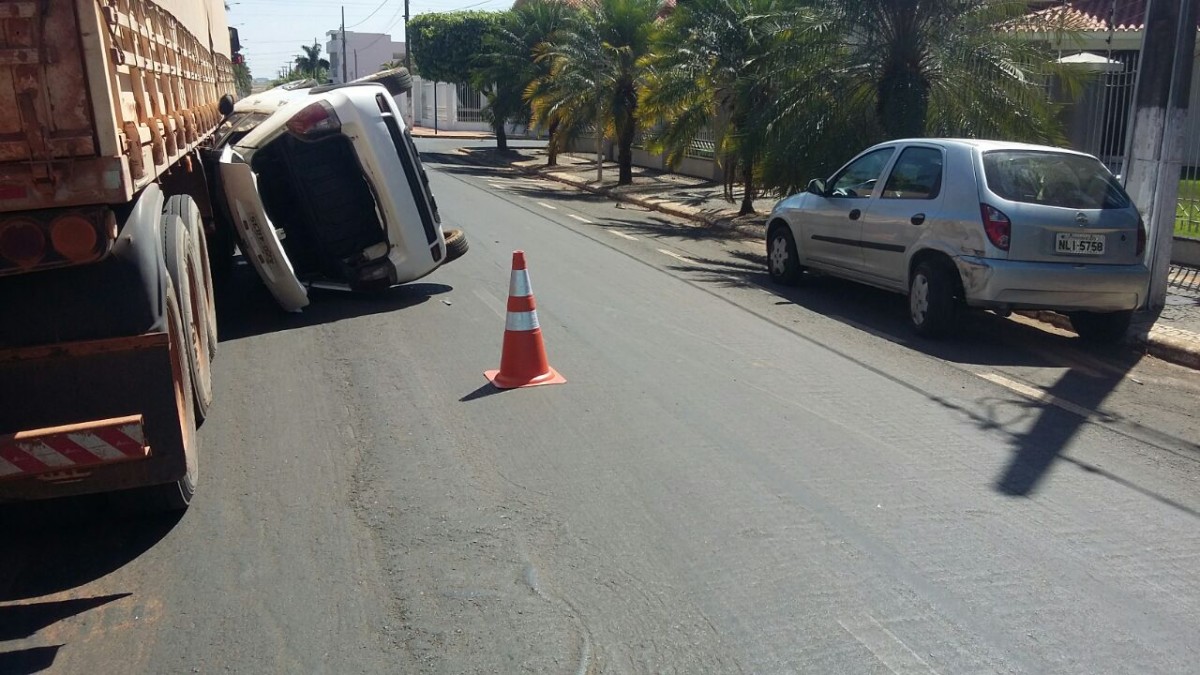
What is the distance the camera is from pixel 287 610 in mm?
4469

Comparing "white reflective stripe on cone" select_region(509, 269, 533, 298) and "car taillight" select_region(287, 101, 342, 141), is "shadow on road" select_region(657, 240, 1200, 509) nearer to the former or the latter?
"white reflective stripe on cone" select_region(509, 269, 533, 298)

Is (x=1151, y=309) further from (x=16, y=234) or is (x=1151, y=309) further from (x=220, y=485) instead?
(x=16, y=234)

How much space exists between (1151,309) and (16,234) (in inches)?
374

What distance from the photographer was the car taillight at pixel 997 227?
352 inches

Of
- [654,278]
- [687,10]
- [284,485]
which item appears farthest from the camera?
[687,10]

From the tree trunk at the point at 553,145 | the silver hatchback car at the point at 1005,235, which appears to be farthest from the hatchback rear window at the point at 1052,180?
the tree trunk at the point at 553,145

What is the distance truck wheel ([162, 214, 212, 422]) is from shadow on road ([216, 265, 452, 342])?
2263 mm

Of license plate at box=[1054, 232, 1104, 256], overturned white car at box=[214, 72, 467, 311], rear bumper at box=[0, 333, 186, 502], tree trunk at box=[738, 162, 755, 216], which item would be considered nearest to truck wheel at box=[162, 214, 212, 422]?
rear bumper at box=[0, 333, 186, 502]

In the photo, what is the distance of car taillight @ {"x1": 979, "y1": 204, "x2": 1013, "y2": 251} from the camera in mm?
8938

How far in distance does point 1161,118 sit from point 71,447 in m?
9.59

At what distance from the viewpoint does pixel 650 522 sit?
5320mm

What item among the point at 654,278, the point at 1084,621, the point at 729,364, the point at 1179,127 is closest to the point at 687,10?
the point at 654,278

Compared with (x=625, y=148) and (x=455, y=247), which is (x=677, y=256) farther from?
(x=625, y=148)

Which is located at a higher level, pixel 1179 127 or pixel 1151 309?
pixel 1179 127
